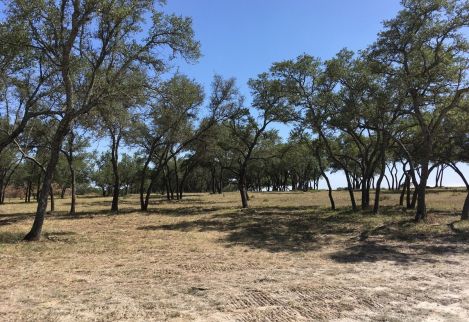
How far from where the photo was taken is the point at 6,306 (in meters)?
6.65

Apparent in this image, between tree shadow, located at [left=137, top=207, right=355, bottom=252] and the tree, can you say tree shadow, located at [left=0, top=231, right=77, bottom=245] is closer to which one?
tree shadow, located at [left=137, top=207, right=355, bottom=252]

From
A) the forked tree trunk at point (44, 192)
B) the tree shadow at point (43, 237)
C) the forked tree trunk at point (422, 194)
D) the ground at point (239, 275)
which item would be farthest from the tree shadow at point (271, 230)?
the forked tree trunk at point (44, 192)

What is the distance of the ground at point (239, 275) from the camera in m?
6.48

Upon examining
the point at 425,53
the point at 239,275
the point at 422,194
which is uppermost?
the point at 425,53

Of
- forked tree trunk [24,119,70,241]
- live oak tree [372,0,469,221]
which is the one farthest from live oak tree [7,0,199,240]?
live oak tree [372,0,469,221]

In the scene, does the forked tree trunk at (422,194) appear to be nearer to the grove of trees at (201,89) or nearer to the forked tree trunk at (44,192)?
the grove of trees at (201,89)

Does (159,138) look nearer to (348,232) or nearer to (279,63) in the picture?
(279,63)

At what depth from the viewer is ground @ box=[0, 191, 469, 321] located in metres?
6.48

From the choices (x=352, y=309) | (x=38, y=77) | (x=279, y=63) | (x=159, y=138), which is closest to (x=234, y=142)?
(x=159, y=138)

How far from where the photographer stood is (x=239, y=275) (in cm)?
901

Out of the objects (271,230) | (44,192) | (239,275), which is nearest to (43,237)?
(44,192)

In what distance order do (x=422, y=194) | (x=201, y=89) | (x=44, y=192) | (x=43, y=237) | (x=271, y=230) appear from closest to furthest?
(x=44, y=192) → (x=43, y=237) → (x=271, y=230) → (x=422, y=194) → (x=201, y=89)

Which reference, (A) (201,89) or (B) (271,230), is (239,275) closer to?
(B) (271,230)

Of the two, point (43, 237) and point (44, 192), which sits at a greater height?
point (44, 192)
